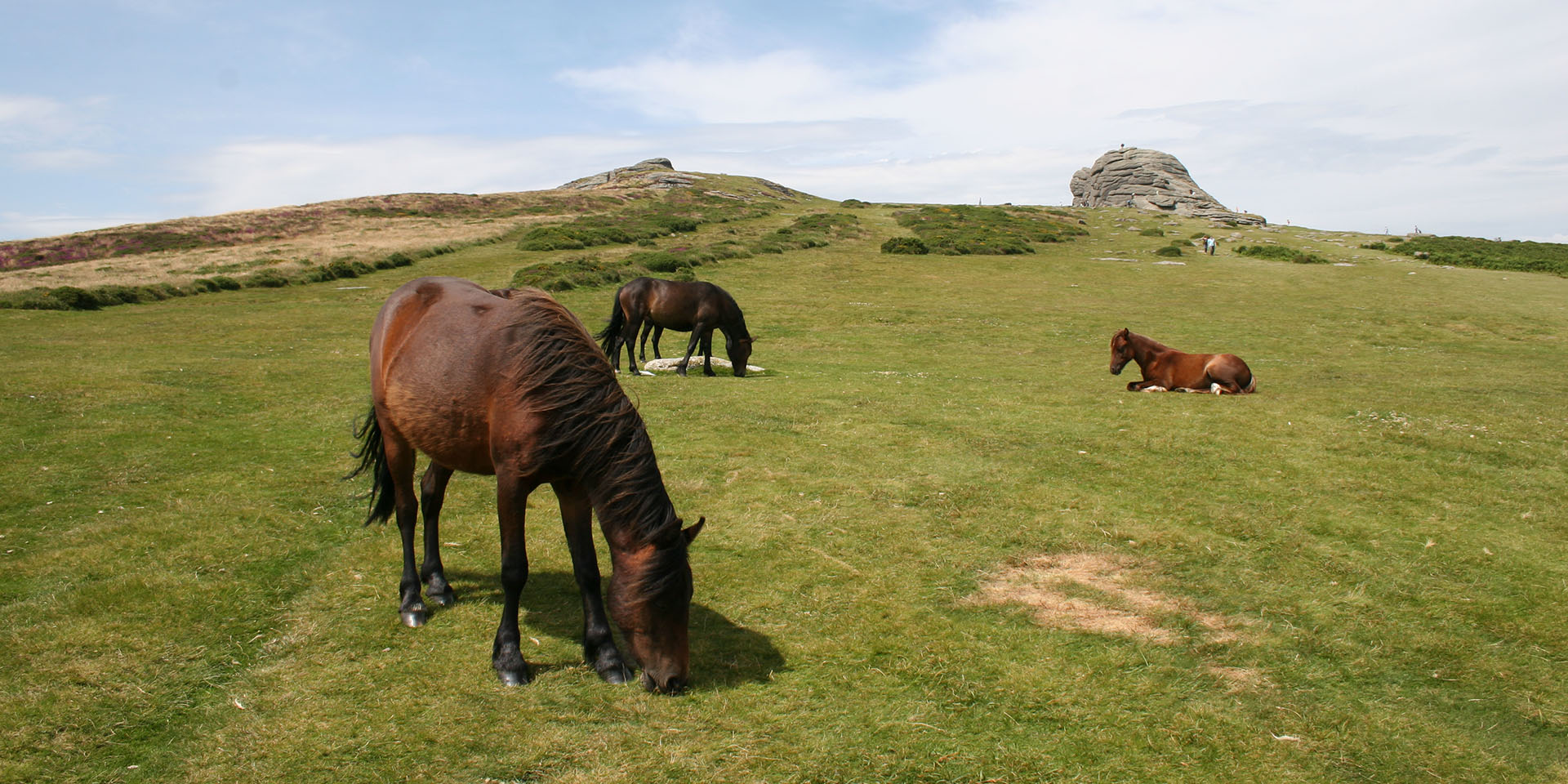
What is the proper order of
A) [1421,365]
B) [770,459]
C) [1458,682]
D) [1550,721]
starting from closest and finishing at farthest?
1. [1550,721]
2. [1458,682]
3. [770,459]
4. [1421,365]

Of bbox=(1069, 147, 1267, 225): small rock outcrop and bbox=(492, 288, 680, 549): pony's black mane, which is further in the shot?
bbox=(1069, 147, 1267, 225): small rock outcrop

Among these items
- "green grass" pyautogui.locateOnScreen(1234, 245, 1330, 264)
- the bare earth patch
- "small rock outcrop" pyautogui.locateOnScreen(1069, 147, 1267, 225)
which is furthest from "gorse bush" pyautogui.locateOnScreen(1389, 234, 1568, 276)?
the bare earth patch

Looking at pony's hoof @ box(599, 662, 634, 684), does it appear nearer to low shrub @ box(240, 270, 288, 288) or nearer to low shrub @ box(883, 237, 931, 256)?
low shrub @ box(240, 270, 288, 288)

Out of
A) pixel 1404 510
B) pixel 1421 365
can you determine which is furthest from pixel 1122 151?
pixel 1404 510

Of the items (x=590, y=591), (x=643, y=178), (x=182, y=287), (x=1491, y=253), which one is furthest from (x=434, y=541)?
(x=643, y=178)

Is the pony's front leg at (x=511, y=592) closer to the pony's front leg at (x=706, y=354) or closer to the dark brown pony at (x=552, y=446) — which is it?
the dark brown pony at (x=552, y=446)

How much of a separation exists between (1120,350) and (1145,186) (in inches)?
3103

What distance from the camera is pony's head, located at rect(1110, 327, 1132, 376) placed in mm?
16172

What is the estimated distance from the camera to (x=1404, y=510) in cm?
824

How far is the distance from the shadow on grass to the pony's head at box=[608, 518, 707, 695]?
271 millimetres

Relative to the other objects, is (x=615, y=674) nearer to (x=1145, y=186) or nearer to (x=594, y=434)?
(x=594, y=434)

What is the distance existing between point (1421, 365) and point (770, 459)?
1805 cm

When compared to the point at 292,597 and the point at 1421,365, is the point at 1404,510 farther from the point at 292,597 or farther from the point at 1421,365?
the point at 1421,365

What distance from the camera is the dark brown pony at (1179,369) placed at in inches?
582
